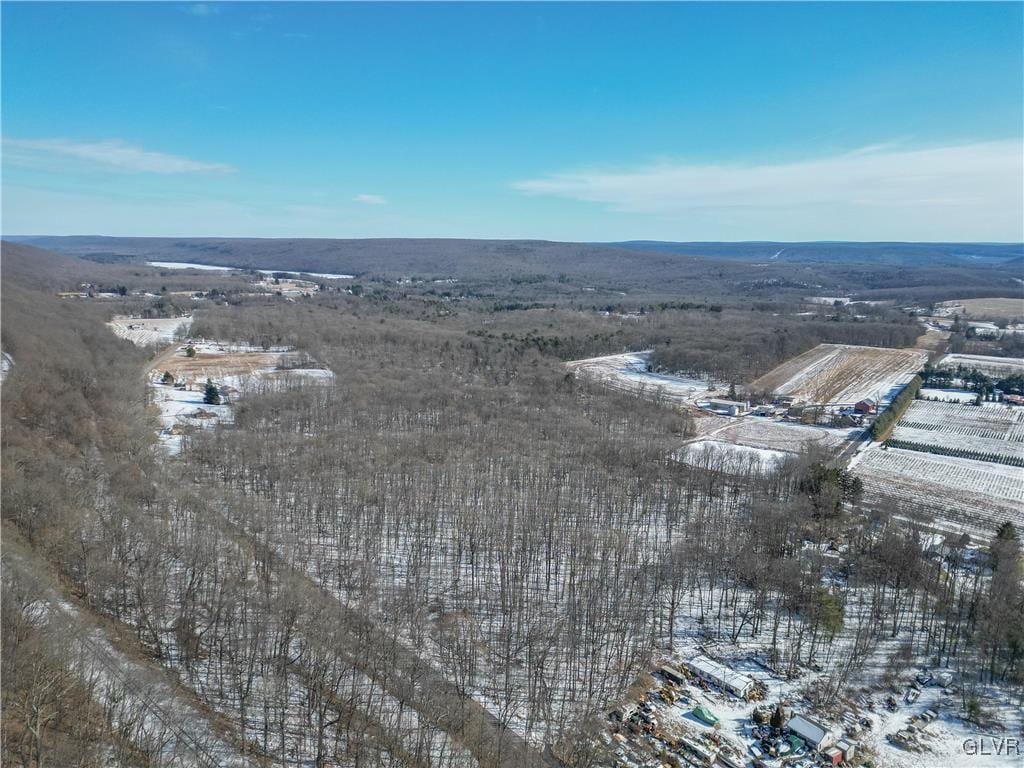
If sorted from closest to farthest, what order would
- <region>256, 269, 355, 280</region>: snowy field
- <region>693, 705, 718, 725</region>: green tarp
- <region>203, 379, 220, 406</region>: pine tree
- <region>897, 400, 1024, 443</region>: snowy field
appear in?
<region>693, 705, 718, 725</region>: green tarp
<region>897, 400, 1024, 443</region>: snowy field
<region>203, 379, 220, 406</region>: pine tree
<region>256, 269, 355, 280</region>: snowy field

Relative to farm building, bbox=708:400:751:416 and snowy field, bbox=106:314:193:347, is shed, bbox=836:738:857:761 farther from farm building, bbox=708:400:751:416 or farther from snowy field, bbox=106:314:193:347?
snowy field, bbox=106:314:193:347

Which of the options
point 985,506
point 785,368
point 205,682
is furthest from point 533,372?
point 205,682

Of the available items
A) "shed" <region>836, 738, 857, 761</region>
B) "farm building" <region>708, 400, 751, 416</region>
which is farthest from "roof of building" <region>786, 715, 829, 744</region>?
"farm building" <region>708, 400, 751, 416</region>

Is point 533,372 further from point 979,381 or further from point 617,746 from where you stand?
point 617,746

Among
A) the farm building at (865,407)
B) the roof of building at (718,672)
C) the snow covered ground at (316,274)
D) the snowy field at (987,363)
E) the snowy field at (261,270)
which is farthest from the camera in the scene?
the snowy field at (261,270)

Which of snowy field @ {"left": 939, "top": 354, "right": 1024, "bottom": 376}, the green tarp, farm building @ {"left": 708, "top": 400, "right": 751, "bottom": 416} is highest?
snowy field @ {"left": 939, "top": 354, "right": 1024, "bottom": 376}

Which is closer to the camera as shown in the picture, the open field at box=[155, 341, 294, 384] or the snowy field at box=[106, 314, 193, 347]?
the open field at box=[155, 341, 294, 384]

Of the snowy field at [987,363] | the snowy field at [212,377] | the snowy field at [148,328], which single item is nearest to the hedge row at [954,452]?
the snowy field at [987,363]

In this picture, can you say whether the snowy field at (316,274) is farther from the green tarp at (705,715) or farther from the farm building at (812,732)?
the farm building at (812,732)
